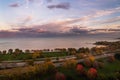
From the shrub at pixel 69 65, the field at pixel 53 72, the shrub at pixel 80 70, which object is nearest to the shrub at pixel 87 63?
the field at pixel 53 72

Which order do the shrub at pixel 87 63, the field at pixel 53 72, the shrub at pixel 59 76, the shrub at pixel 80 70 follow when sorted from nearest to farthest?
the field at pixel 53 72, the shrub at pixel 59 76, the shrub at pixel 80 70, the shrub at pixel 87 63

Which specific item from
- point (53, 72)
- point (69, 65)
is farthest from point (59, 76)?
point (69, 65)

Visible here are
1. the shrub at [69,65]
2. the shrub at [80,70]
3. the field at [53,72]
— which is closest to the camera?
the field at [53,72]

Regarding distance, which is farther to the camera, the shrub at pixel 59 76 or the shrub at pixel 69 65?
the shrub at pixel 69 65

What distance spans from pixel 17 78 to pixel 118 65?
3684 cm

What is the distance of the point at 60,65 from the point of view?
2437 inches

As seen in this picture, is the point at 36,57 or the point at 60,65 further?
the point at 36,57

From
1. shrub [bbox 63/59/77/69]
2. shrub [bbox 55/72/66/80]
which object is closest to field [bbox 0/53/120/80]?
shrub [bbox 63/59/77/69]

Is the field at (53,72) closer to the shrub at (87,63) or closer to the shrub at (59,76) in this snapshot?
the shrub at (87,63)

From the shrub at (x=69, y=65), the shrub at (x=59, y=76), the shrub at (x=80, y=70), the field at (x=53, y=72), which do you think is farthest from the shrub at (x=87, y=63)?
the shrub at (x=59, y=76)

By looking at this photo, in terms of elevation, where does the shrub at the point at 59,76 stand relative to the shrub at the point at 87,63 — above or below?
below

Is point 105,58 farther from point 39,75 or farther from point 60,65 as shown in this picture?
point 39,75

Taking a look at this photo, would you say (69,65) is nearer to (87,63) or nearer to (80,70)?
(80,70)

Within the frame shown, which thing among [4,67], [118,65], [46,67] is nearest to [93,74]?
[46,67]
